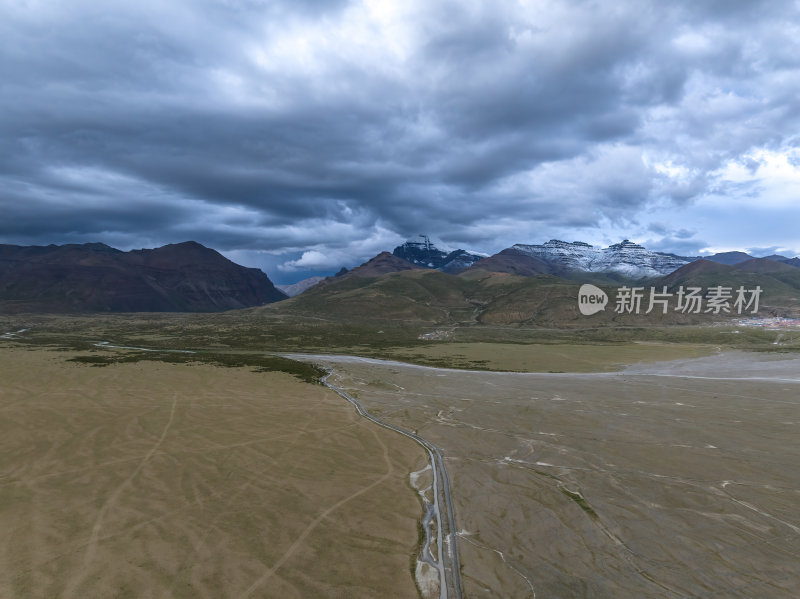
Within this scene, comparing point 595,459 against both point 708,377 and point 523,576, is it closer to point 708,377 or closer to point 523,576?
point 523,576

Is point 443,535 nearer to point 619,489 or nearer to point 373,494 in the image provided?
point 373,494

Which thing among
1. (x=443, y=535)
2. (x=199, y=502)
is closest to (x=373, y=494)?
(x=443, y=535)

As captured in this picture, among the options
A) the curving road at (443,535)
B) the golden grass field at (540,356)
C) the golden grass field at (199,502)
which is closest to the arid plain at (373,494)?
the golden grass field at (199,502)

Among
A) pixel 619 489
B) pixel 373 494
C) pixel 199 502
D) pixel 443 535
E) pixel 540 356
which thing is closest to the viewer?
pixel 443 535

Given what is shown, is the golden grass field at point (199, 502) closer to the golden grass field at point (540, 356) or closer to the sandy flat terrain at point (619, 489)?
the sandy flat terrain at point (619, 489)

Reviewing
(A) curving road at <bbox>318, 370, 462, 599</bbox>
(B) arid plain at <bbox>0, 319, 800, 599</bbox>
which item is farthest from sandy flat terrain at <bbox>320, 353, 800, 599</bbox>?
(A) curving road at <bbox>318, 370, 462, 599</bbox>

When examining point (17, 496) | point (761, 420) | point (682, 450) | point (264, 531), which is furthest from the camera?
point (761, 420)

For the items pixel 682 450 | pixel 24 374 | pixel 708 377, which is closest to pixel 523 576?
pixel 682 450
